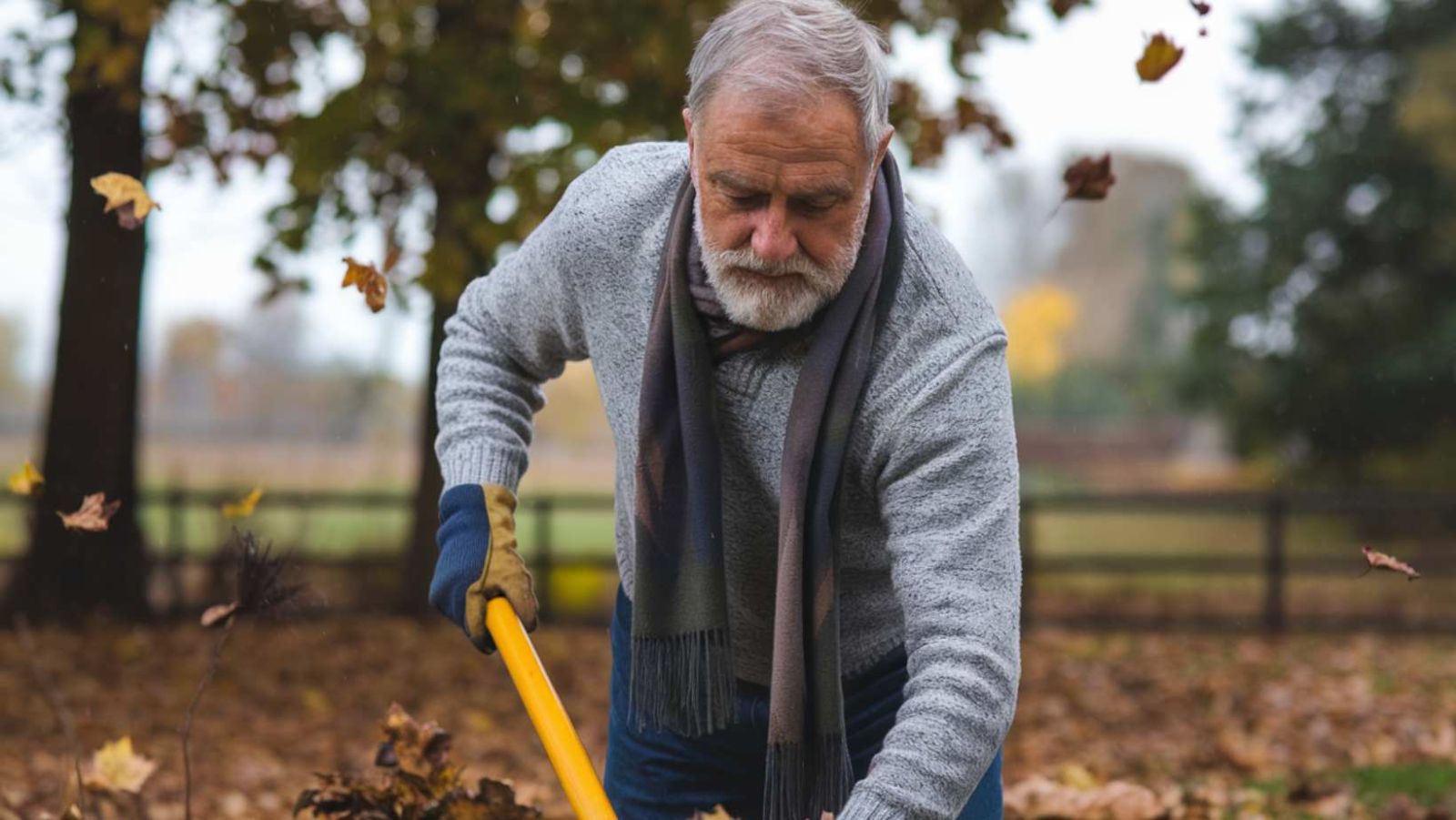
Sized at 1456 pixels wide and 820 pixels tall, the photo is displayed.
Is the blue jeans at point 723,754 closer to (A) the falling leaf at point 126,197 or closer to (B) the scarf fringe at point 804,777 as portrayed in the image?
(B) the scarf fringe at point 804,777

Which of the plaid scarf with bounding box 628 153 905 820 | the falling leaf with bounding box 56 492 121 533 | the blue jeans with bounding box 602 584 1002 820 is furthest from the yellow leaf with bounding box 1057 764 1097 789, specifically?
the falling leaf with bounding box 56 492 121 533

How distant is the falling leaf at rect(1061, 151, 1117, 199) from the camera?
3.12 meters

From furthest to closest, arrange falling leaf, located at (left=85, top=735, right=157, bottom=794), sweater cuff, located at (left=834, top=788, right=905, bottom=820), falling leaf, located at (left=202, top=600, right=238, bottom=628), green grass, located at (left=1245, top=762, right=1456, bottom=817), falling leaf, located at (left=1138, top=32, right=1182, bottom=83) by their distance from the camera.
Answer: green grass, located at (left=1245, top=762, right=1456, bottom=817) → falling leaf, located at (left=85, top=735, right=157, bottom=794) → falling leaf, located at (left=1138, top=32, right=1182, bottom=83) → falling leaf, located at (left=202, top=600, right=238, bottom=628) → sweater cuff, located at (left=834, top=788, right=905, bottom=820)

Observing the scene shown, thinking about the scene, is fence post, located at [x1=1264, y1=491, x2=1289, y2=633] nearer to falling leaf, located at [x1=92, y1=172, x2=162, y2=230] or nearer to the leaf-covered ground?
the leaf-covered ground

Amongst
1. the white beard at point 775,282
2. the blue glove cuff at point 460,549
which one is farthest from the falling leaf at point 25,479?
the white beard at point 775,282

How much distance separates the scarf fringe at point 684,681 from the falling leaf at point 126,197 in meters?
1.21

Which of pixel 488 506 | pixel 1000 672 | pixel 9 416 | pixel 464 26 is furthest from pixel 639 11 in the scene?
pixel 9 416

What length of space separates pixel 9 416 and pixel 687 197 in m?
41.6

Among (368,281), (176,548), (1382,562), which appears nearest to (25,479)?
(368,281)

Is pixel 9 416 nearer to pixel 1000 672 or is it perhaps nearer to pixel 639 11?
pixel 639 11

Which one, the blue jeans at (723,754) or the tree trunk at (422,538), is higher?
the blue jeans at (723,754)

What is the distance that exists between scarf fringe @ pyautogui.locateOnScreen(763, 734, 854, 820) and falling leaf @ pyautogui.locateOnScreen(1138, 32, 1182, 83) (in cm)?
132

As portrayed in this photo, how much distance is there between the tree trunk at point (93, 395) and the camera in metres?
7.68

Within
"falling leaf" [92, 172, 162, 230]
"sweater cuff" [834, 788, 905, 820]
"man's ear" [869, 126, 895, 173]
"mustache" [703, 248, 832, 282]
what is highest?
"man's ear" [869, 126, 895, 173]
